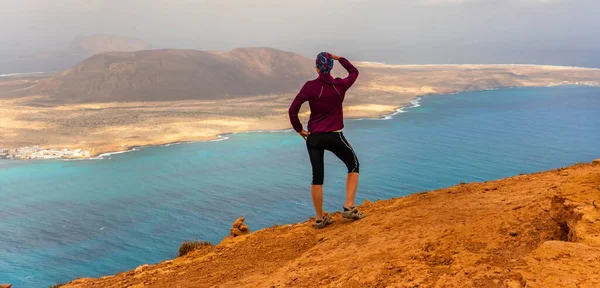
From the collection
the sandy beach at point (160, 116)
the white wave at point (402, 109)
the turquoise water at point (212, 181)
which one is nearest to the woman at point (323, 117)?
the turquoise water at point (212, 181)

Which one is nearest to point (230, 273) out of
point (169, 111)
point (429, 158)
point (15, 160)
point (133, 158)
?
point (429, 158)

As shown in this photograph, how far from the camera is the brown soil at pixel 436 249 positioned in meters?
3.22

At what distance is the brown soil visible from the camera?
322cm

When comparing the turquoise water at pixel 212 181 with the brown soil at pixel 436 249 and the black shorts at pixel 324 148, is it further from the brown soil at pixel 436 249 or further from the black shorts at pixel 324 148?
the black shorts at pixel 324 148

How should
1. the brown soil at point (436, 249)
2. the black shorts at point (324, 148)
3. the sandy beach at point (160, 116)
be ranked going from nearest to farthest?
the brown soil at point (436, 249) → the black shorts at point (324, 148) → the sandy beach at point (160, 116)

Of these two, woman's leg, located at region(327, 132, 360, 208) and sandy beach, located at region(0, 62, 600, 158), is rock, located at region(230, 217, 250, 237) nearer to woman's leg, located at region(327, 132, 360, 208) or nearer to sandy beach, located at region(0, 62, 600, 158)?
woman's leg, located at region(327, 132, 360, 208)

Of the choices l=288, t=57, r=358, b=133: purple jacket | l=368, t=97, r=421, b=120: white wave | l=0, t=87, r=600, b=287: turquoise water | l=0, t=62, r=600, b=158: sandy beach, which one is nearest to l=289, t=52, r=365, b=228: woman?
l=288, t=57, r=358, b=133: purple jacket

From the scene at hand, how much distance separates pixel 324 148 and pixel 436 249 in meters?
2.16

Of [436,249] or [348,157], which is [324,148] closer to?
[348,157]

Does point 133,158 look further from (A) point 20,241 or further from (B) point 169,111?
(B) point 169,111

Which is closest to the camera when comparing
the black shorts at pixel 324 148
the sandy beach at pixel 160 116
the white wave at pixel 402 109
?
the black shorts at pixel 324 148

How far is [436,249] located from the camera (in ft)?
14.3

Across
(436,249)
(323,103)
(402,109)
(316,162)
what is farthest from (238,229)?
(402,109)

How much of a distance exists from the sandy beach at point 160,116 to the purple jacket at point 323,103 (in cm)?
5547
